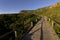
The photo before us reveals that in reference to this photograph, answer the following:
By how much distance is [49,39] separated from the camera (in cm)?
1031

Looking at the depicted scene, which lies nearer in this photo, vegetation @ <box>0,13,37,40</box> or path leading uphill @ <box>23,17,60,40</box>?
vegetation @ <box>0,13,37,40</box>

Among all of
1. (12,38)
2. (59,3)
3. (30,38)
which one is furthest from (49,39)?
(59,3)

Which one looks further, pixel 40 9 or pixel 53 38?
pixel 40 9

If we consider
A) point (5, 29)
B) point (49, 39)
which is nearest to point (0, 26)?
point (5, 29)

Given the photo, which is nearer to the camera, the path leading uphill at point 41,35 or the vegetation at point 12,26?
the vegetation at point 12,26

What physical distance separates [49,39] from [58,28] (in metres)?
2.49

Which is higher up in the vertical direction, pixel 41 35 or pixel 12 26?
pixel 12 26

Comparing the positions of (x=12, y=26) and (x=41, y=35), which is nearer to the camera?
(x=41, y=35)

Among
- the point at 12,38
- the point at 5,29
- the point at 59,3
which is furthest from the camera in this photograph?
the point at 59,3

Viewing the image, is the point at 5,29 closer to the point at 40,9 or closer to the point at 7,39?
the point at 7,39

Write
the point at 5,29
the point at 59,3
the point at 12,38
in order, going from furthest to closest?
the point at 59,3 < the point at 5,29 < the point at 12,38

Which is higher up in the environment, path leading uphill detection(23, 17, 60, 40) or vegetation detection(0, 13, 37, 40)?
vegetation detection(0, 13, 37, 40)

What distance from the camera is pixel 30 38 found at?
34.0 ft

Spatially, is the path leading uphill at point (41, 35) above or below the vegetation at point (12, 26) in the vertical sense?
below
